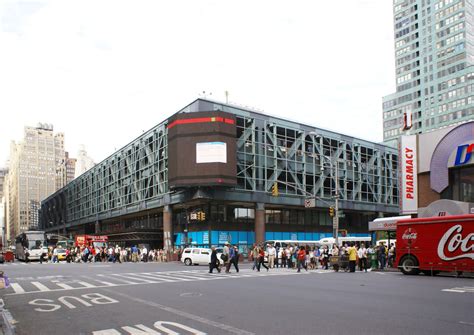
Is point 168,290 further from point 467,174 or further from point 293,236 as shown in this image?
point 293,236

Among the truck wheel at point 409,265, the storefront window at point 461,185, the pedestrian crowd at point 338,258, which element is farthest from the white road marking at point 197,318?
the storefront window at point 461,185

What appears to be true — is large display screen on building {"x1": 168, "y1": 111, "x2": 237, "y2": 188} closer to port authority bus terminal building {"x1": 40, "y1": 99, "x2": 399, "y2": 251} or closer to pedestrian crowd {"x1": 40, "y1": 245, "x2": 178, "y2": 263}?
port authority bus terminal building {"x1": 40, "y1": 99, "x2": 399, "y2": 251}

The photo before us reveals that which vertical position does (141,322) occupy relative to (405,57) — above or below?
below

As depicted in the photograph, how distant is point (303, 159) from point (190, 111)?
17.6 m

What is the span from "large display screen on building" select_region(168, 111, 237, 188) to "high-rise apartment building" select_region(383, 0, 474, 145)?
7139 cm

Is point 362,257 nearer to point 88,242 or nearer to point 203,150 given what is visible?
point 203,150

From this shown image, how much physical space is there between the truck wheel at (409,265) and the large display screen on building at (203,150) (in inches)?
1349

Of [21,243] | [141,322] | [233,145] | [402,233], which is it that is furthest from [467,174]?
[21,243]

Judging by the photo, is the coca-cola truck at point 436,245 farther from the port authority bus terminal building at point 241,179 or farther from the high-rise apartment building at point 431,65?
the high-rise apartment building at point 431,65

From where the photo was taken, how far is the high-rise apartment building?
11894 cm

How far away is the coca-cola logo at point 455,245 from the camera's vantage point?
74.8 ft

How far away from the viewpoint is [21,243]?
209 feet

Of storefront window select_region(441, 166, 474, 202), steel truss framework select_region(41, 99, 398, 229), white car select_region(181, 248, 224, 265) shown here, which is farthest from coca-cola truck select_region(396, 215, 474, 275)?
steel truss framework select_region(41, 99, 398, 229)

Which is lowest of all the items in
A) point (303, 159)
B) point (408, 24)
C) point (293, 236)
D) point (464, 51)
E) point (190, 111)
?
point (293, 236)
